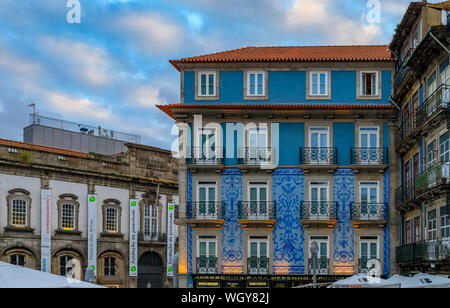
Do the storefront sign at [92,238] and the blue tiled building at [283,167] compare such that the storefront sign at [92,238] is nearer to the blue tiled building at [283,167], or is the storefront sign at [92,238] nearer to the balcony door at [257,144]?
the blue tiled building at [283,167]

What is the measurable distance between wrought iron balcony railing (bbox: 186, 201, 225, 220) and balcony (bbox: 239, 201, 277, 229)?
100 cm

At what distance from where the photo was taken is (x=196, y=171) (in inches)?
1216

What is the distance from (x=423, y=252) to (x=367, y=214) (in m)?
5.76

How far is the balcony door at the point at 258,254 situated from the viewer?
30219 mm

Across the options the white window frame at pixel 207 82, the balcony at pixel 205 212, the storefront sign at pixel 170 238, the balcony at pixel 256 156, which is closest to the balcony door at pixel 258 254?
the balcony at pixel 205 212

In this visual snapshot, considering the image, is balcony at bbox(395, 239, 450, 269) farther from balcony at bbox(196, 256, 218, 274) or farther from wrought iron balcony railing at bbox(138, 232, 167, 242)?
wrought iron balcony railing at bbox(138, 232, 167, 242)

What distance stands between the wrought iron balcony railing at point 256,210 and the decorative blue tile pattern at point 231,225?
34cm

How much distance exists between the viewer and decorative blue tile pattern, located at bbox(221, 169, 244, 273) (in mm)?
30359

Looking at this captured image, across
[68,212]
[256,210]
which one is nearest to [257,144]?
[256,210]

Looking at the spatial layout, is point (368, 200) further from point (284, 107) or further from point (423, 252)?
point (423, 252)

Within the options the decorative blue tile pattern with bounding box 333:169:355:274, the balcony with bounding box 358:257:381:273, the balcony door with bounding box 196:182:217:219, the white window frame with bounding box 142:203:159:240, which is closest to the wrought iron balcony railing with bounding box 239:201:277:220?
the balcony door with bounding box 196:182:217:219

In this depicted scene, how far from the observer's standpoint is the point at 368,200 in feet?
101

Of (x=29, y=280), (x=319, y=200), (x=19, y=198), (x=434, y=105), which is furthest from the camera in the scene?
(x=19, y=198)
